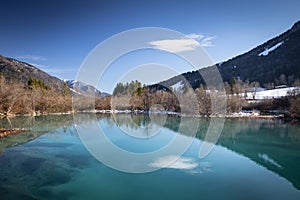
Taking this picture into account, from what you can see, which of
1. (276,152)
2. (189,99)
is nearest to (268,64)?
(189,99)

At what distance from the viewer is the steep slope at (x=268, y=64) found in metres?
62.1

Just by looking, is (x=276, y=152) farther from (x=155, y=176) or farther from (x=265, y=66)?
(x=265, y=66)

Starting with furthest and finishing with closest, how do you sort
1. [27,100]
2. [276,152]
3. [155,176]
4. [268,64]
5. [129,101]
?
[268,64]
[129,101]
[27,100]
[276,152]
[155,176]

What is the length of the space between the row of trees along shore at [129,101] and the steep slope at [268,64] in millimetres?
7079

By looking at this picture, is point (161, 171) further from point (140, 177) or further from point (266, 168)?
point (266, 168)

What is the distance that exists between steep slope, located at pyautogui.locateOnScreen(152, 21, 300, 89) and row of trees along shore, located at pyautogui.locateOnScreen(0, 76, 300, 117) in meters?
7.08

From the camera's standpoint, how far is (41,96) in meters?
41.1

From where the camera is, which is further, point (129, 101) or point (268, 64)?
point (268, 64)

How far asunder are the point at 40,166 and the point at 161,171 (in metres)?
4.34

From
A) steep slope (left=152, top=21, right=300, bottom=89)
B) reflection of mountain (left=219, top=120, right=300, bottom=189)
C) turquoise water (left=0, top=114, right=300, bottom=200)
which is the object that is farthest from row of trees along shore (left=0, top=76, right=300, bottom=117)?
turquoise water (left=0, top=114, right=300, bottom=200)

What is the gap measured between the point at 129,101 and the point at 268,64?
44209 mm

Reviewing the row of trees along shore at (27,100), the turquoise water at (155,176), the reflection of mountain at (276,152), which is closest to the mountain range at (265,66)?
the row of trees along shore at (27,100)

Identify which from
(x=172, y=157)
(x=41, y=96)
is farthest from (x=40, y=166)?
(x=41, y=96)

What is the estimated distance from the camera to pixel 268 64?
71.7 m
